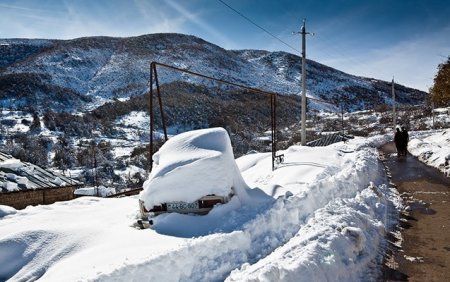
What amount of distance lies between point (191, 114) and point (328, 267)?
95132mm

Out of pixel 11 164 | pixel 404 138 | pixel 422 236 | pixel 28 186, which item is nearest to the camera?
pixel 422 236

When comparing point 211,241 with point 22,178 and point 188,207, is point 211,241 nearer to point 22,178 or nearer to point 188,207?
point 188,207

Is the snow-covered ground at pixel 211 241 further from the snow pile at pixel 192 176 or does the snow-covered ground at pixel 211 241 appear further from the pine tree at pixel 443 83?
the pine tree at pixel 443 83

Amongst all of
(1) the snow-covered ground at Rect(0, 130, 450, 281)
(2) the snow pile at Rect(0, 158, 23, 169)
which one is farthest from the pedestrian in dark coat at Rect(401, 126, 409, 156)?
(2) the snow pile at Rect(0, 158, 23, 169)

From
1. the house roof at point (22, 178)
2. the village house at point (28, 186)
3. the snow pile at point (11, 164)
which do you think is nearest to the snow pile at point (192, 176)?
the village house at point (28, 186)

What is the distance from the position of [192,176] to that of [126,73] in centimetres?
14579

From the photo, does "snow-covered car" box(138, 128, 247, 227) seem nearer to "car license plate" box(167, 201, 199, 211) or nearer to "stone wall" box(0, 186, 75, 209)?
"car license plate" box(167, 201, 199, 211)

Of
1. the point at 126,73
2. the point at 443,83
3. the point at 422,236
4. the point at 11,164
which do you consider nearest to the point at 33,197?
the point at 11,164

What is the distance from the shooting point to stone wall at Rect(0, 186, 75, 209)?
1238cm

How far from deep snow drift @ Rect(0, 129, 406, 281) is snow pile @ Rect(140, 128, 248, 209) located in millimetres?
43

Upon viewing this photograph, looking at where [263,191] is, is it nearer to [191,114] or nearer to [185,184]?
[185,184]

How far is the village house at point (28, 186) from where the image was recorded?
41.7 ft

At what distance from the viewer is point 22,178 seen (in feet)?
46.2

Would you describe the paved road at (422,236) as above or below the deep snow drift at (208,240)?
below
